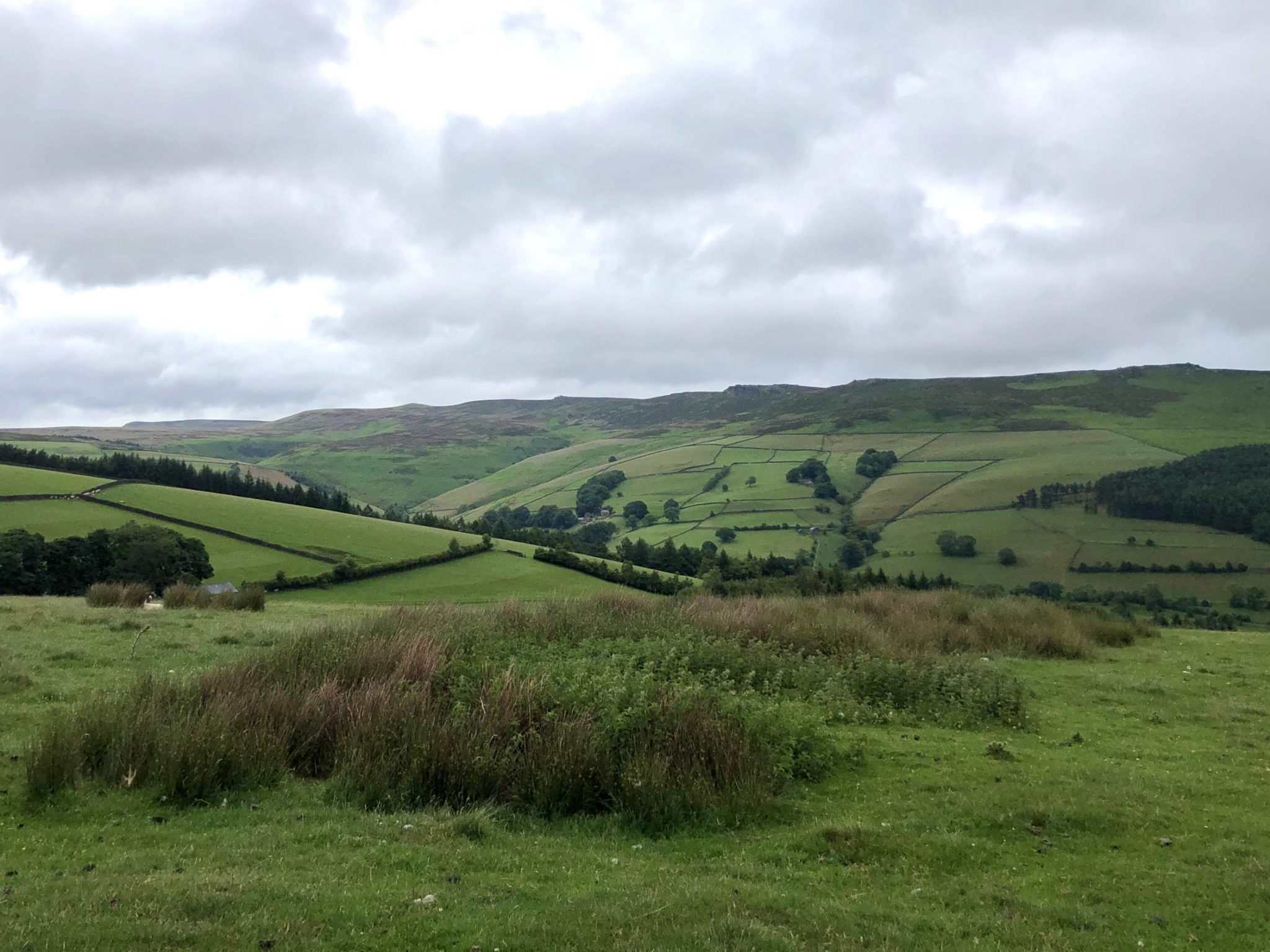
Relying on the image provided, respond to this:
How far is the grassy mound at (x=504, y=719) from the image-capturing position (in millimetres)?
9586

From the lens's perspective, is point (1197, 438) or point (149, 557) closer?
point (149, 557)

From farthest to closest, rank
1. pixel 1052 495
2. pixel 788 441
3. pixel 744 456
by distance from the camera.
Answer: pixel 788 441
pixel 744 456
pixel 1052 495

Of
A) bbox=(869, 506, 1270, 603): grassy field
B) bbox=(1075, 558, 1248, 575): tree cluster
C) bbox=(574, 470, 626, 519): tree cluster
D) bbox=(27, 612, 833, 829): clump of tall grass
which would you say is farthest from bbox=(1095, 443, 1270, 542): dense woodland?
bbox=(27, 612, 833, 829): clump of tall grass

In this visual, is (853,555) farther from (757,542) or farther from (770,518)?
(770,518)

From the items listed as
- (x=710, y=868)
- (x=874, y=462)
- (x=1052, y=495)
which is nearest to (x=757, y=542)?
(x=1052, y=495)

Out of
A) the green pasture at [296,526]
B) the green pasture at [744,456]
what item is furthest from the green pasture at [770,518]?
the green pasture at [296,526]

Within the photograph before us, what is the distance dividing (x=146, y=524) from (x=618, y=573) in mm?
36059

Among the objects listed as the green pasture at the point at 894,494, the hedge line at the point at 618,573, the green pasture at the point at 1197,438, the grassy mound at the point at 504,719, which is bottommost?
the hedge line at the point at 618,573

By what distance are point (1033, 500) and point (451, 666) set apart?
4369 inches

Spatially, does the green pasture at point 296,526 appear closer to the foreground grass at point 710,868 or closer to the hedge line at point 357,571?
the hedge line at point 357,571

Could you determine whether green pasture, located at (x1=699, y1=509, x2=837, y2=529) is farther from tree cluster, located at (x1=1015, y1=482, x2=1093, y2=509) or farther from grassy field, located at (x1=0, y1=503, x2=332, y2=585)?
grassy field, located at (x1=0, y1=503, x2=332, y2=585)

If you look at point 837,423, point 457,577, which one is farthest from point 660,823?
point 837,423

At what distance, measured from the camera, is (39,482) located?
73750mm

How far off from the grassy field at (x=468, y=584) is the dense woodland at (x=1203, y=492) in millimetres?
74132
